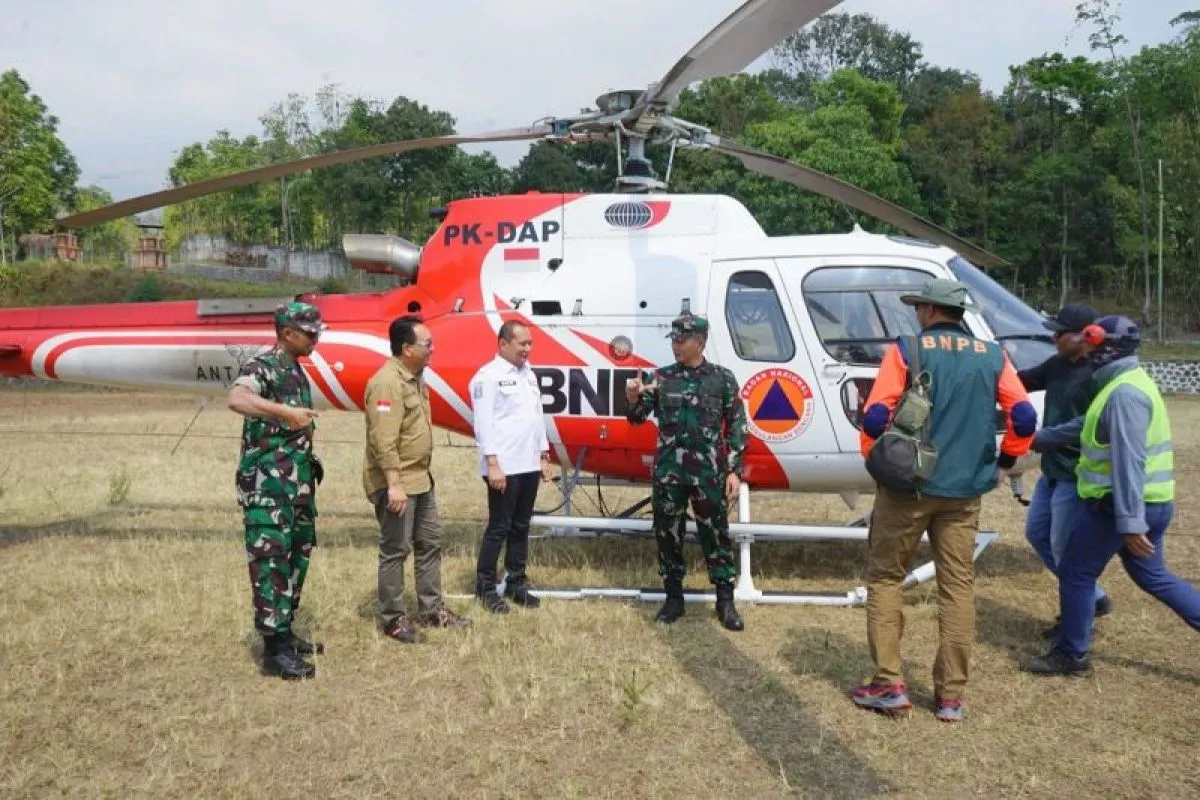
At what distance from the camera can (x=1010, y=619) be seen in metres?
6.04

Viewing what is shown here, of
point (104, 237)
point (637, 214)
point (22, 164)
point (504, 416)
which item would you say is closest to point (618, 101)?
point (637, 214)

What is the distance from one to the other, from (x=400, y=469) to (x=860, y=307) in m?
3.40

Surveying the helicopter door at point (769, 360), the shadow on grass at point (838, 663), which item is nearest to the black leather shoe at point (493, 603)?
the shadow on grass at point (838, 663)

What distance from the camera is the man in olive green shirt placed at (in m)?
5.28

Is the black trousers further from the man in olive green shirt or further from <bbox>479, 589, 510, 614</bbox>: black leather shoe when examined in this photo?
the man in olive green shirt

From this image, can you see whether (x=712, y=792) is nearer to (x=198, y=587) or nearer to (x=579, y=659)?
(x=579, y=659)

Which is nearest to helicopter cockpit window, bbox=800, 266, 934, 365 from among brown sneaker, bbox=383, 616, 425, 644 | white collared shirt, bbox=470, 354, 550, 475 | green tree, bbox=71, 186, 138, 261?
white collared shirt, bbox=470, 354, 550, 475

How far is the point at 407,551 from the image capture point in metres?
5.53

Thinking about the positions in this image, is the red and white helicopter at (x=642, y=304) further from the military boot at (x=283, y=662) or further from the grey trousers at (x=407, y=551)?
the military boot at (x=283, y=662)

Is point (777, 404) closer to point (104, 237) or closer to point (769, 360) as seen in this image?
point (769, 360)

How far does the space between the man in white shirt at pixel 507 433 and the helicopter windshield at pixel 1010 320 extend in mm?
3203

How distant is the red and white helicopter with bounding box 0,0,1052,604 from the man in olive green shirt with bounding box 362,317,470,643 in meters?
1.22

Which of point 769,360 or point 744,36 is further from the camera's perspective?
point 769,360

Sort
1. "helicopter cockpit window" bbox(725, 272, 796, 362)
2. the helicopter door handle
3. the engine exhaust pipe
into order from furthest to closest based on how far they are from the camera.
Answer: the engine exhaust pipe < "helicopter cockpit window" bbox(725, 272, 796, 362) < the helicopter door handle
